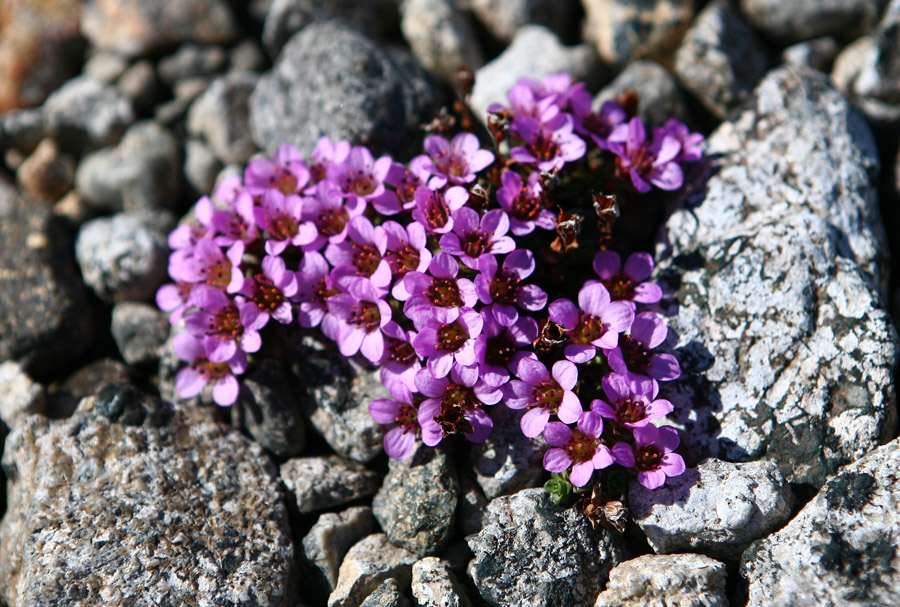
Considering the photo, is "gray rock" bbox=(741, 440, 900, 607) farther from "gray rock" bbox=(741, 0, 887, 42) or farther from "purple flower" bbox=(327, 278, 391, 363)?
"gray rock" bbox=(741, 0, 887, 42)

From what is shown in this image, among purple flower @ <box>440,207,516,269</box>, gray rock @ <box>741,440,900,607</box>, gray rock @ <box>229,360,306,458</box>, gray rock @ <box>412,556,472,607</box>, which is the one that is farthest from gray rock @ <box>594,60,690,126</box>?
gray rock @ <box>412,556,472,607</box>

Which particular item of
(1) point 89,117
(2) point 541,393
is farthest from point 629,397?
(1) point 89,117

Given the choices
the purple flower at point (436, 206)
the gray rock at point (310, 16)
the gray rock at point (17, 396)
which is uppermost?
the gray rock at point (310, 16)

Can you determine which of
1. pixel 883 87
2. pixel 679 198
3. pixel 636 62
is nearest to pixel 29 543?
pixel 679 198

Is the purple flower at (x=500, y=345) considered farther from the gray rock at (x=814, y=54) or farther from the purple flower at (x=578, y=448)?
the gray rock at (x=814, y=54)

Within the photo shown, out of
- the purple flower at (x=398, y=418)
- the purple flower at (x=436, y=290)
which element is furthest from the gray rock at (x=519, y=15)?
the purple flower at (x=398, y=418)

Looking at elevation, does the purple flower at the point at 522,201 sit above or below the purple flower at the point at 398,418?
above

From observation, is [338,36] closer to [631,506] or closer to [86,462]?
[86,462]
